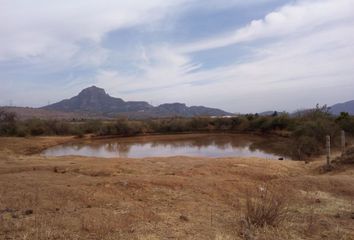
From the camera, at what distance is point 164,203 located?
858 centimetres

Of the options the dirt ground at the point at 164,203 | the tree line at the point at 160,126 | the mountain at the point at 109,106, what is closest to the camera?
the dirt ground at the point at 164,203

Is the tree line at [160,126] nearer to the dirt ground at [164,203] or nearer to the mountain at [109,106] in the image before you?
the dirt ground at [164,203]

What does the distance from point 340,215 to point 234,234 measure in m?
2.69

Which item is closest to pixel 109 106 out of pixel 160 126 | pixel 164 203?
pixel 160 126

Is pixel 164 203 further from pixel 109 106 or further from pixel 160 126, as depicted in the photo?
pixel 109 106

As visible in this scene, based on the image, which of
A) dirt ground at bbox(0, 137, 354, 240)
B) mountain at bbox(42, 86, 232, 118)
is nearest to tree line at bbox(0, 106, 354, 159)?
dirt ground at bbox(0, 137, 354, 240)

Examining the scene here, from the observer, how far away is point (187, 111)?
145 meters

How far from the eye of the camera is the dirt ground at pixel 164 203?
6.50 metres

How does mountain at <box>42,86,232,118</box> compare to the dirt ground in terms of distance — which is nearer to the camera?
the dirt ground

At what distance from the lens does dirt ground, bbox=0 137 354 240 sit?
650 centimetres

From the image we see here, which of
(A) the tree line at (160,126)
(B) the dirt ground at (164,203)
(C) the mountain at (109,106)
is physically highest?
(C) the mountain at (109,106)

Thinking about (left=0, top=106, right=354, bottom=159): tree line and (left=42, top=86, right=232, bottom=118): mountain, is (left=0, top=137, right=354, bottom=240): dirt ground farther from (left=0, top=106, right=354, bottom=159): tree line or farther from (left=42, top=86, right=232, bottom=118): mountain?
(left=42, top=86, right=232, bottom=118): mountain

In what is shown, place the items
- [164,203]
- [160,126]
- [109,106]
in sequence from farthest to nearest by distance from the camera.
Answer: [109,106], [160,126], [164,203]

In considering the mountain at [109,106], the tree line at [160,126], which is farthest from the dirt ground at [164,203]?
the mountain at [109,106]
